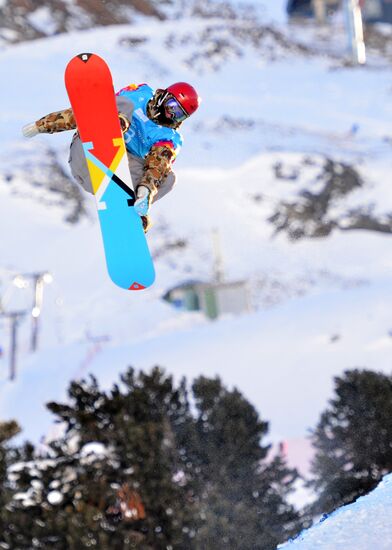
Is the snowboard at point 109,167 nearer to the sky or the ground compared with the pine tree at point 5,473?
nearer to the sky

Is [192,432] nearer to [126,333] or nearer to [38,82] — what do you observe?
[126,333]

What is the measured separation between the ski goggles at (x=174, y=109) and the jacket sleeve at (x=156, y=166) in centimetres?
24

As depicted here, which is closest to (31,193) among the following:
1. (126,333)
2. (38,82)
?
(38,82)

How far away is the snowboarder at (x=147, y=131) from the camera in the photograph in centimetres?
722

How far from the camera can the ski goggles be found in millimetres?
7244

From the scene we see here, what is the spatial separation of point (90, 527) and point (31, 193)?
3923 centimetres

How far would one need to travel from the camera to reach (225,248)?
51438mm

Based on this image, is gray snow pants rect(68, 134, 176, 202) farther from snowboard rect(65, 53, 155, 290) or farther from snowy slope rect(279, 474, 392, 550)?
snowy slope rect(279, 474, 392, 550)

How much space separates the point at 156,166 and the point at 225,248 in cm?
4416

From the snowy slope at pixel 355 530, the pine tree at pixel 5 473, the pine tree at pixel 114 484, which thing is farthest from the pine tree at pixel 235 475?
the snowy slope at pixel 355 530

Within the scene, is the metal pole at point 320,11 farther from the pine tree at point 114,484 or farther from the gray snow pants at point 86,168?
the gray snow pants at point 86,168

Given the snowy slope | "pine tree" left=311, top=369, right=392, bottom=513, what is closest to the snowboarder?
the snowy slope

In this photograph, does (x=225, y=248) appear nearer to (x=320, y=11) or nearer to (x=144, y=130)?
(x=320, y=11)

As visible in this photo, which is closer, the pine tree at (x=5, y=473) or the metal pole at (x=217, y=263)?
the pine tree at (x=5, y=473)
